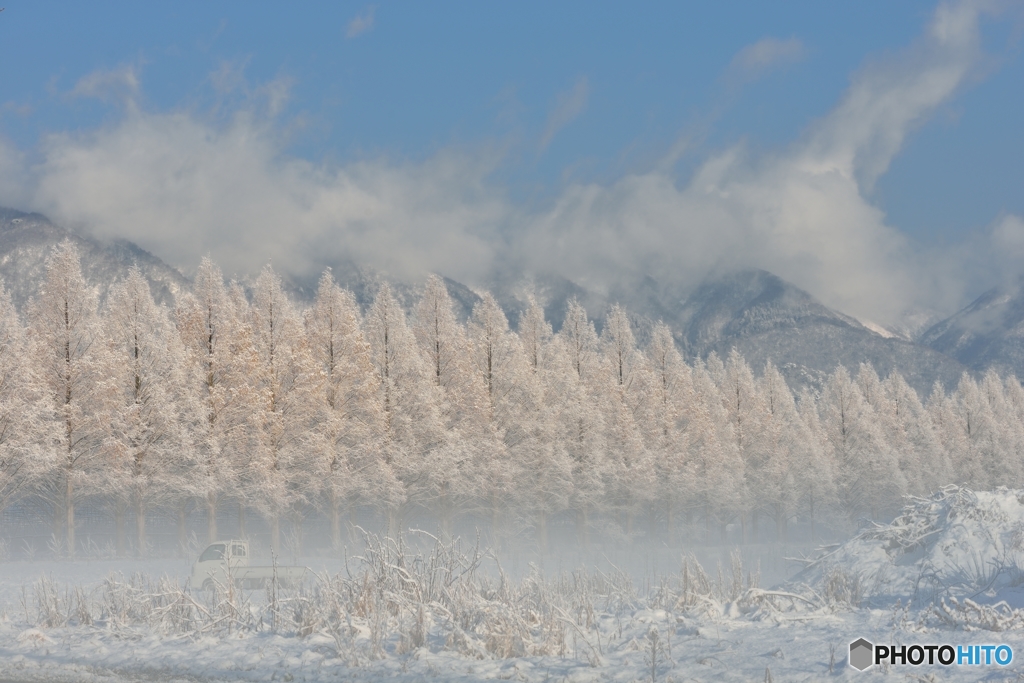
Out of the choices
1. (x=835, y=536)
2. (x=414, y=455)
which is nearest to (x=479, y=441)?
(x=414, y=455)

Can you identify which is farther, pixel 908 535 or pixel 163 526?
pixel 163 526

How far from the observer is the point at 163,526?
41781 millimetres

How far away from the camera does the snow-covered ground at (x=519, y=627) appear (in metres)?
8.81

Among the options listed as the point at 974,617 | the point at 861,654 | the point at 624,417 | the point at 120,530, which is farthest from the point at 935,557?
the point at 120,530

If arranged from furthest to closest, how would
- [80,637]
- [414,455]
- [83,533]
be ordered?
[83,533]
[414,455]
[80,637]

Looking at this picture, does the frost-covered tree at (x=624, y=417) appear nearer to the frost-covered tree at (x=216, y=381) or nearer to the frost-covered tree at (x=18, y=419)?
the frost-covered tree at (x=216, y=381)

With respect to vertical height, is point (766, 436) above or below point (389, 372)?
below

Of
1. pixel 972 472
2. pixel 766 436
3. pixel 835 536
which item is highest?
pixel 766 436

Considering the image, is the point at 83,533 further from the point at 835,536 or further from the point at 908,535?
the point at 835,536

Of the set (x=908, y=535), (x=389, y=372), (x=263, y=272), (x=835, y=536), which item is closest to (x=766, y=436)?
(x=835, y=536)

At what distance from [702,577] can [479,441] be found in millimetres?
21210

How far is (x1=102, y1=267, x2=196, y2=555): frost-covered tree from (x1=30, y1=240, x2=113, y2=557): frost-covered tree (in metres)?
0.55

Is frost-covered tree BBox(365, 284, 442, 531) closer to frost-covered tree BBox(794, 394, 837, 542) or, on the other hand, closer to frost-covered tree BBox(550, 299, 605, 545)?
frost-covered tree BBox(550, 299, 605, 545)

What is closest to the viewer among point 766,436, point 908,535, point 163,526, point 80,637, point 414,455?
point 80,637
